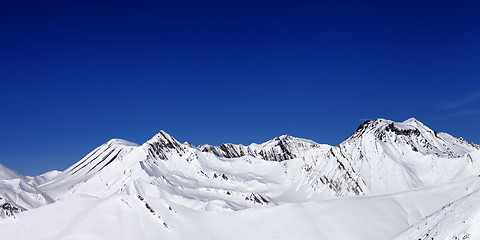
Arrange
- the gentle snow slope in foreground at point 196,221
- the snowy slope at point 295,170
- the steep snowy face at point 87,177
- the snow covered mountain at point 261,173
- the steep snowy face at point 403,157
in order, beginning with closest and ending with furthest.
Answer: the gentle snow slope in foreground at point 196,221 → the snow covered mountain at point 261,173 → the snowy slope at point 295,170 → the steep snowy face at point 403,157 → the steep snowy face at point 87,177

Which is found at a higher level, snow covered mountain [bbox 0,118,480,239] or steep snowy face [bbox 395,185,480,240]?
snow covered mountain [bbox 0,118,480,239]


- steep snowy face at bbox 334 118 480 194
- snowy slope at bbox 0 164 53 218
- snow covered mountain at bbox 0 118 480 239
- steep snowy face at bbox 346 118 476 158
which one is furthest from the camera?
steep snowy face at bbox 346 118 476 158

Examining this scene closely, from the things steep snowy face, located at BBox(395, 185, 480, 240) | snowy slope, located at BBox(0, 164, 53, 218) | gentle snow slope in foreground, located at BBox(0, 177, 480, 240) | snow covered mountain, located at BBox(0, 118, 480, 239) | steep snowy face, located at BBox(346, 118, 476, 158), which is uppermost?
steep snowy face, located at BBox(346, 118, 476, 158)

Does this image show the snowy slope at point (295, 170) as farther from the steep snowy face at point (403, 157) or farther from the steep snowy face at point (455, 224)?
the steep snowy face at point (455, 224)

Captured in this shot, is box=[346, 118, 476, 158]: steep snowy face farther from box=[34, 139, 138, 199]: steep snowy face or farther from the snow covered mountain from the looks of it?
box=[34, 139, 138, 199]: steep snowy face

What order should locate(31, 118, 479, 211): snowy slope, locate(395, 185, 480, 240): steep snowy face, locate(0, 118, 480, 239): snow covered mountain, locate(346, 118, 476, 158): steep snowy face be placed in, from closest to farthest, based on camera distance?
locate(395, 185, 480, 240): steep snowy face < locate(0, 118, 480, 239): snow covered mountain < locate(31, 118, 479, 211): snowy slope < locate(346, 118, 476, 158): steep snowy face

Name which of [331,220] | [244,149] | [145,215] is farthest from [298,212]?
[244,149]

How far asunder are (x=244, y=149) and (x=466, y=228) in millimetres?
169160

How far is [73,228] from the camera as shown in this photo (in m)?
56.2

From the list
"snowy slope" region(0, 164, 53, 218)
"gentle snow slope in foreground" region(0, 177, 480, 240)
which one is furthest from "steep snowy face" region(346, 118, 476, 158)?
"snowy slope" region(0, 164, 53, 218)

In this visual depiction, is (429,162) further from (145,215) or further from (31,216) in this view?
(31,216)

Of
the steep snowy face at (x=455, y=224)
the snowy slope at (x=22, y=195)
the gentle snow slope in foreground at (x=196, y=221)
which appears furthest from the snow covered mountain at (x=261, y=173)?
the steep snowy face at (x=455, y=224)

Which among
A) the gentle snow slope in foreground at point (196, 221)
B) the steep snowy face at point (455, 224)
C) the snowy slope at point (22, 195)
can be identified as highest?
the snowy slope at point (22, 195)

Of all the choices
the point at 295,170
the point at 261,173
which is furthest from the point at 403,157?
the point at 261,173
